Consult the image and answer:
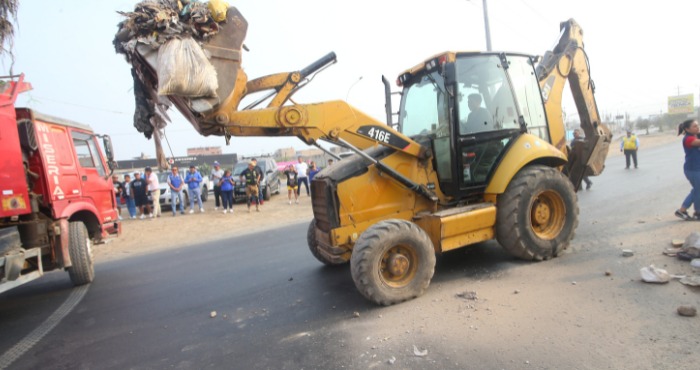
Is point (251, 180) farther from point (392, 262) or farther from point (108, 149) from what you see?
point (392, 262)

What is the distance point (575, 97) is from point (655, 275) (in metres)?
3.21

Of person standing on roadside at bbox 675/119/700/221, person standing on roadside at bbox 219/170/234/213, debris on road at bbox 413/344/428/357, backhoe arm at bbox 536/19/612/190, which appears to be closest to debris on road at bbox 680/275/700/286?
backhoe arm at bbox 536/19/612/190

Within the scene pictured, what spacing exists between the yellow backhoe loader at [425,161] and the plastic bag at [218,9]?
9cm

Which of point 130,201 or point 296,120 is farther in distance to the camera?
point 130,201

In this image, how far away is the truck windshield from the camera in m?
4.77

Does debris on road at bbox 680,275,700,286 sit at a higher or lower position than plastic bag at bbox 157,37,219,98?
lower

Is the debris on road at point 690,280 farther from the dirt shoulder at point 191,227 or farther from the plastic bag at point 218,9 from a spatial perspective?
the dirt shoulder at point 191,227

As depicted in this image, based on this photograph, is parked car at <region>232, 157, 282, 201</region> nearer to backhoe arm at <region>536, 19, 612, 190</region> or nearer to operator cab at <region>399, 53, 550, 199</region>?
operator cab at <region>399, 53, 550, 199</region>

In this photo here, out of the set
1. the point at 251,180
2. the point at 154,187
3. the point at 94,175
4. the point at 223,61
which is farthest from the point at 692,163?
the point at 154,187

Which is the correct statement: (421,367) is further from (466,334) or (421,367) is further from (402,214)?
(402,214)

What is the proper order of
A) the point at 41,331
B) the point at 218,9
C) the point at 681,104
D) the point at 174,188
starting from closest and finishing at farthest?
the point at 218,9
the point at 41,331
the point at 174,188
the point at 681,104

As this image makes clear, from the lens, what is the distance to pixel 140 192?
45.2 feet

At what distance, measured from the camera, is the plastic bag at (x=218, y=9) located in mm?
3543

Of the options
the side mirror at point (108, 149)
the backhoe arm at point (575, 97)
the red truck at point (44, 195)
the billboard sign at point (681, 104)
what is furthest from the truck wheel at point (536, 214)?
the billboard sign at point (681, 104)
